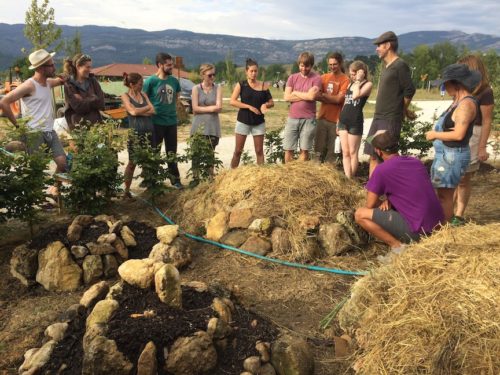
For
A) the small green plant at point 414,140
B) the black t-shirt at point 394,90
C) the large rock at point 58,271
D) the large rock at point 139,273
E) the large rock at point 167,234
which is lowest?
the large rock at point 58,271

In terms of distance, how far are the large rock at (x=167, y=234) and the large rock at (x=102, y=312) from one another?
4.45 feet

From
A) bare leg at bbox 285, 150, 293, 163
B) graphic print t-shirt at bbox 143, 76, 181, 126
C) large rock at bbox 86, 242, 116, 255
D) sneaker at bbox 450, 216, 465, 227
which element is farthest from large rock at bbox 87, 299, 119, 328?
bare leg at bbox 285, 150, 293, 163

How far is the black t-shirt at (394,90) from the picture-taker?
5039mm

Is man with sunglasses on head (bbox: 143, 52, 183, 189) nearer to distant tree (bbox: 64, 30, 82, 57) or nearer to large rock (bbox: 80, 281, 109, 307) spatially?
large rock (bbox: 80, 281, 109, 307)

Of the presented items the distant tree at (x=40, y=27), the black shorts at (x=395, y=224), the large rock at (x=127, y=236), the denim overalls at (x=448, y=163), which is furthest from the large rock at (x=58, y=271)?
the distant tree at (x=40, y=27)

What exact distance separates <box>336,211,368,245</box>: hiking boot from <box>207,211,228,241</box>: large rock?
120 cm

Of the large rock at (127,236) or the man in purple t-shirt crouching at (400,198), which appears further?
the large rock at (127,236)

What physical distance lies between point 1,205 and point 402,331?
139 inches

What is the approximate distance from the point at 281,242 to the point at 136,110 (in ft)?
8.58

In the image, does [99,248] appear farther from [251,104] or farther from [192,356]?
[251,104]

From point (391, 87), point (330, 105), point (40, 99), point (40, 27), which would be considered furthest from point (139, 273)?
point (40, 27)

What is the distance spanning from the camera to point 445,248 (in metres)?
2.87

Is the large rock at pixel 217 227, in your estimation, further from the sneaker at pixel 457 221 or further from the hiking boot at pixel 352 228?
the sneaker at pixel 457 221

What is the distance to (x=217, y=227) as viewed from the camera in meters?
4.64
